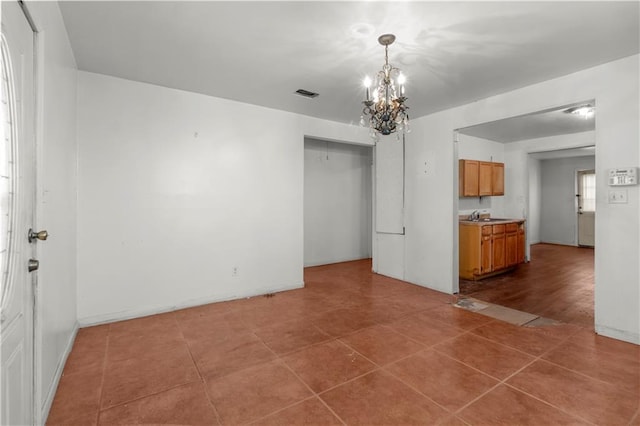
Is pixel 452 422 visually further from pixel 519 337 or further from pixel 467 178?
pixel 467 178

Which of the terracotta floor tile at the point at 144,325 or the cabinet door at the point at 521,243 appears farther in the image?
the cabinet door at the point at 521,243

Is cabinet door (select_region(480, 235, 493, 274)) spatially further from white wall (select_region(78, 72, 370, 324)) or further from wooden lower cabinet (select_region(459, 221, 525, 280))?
white wall (select_region(78, 72, 370, 324))

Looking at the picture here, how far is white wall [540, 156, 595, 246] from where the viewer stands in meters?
8.41

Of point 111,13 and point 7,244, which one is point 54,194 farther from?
point 111,13

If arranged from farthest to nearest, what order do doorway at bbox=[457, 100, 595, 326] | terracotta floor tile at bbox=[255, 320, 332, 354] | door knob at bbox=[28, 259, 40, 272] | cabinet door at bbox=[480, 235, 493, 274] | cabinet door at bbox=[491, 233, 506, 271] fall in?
1. cabinet door at bbox=[491, 233, 506, 271]
2. cabinet door at bbox=[480, 235, 493, 274]
3. doorway at bbox=[457, 100, 595, 326]
4. terracotta floor tile at bbox=[255, 320, 332, 354]
5. door knob at bbox=[28, 259, 40, 272]

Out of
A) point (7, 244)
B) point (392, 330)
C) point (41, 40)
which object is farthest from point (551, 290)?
point (41, 40)

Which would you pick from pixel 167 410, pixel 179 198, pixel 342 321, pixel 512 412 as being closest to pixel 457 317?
pixel 342 321

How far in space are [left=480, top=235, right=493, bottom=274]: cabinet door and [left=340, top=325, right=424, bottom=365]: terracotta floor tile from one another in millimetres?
2875

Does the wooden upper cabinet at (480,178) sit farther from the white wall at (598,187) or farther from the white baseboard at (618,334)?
the white baseboard at (618,334)

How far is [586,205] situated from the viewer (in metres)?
8.31

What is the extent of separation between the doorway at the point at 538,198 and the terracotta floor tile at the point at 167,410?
368 centimetres

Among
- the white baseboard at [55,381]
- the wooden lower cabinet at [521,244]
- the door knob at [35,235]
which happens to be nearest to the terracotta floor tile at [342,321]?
the white baseboard at [55,381]

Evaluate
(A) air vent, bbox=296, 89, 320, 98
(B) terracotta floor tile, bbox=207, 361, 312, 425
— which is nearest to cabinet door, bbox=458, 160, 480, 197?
(A) air vent, bbox=296, 89, 320, 98

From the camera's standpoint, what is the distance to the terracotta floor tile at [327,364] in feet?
7.24
